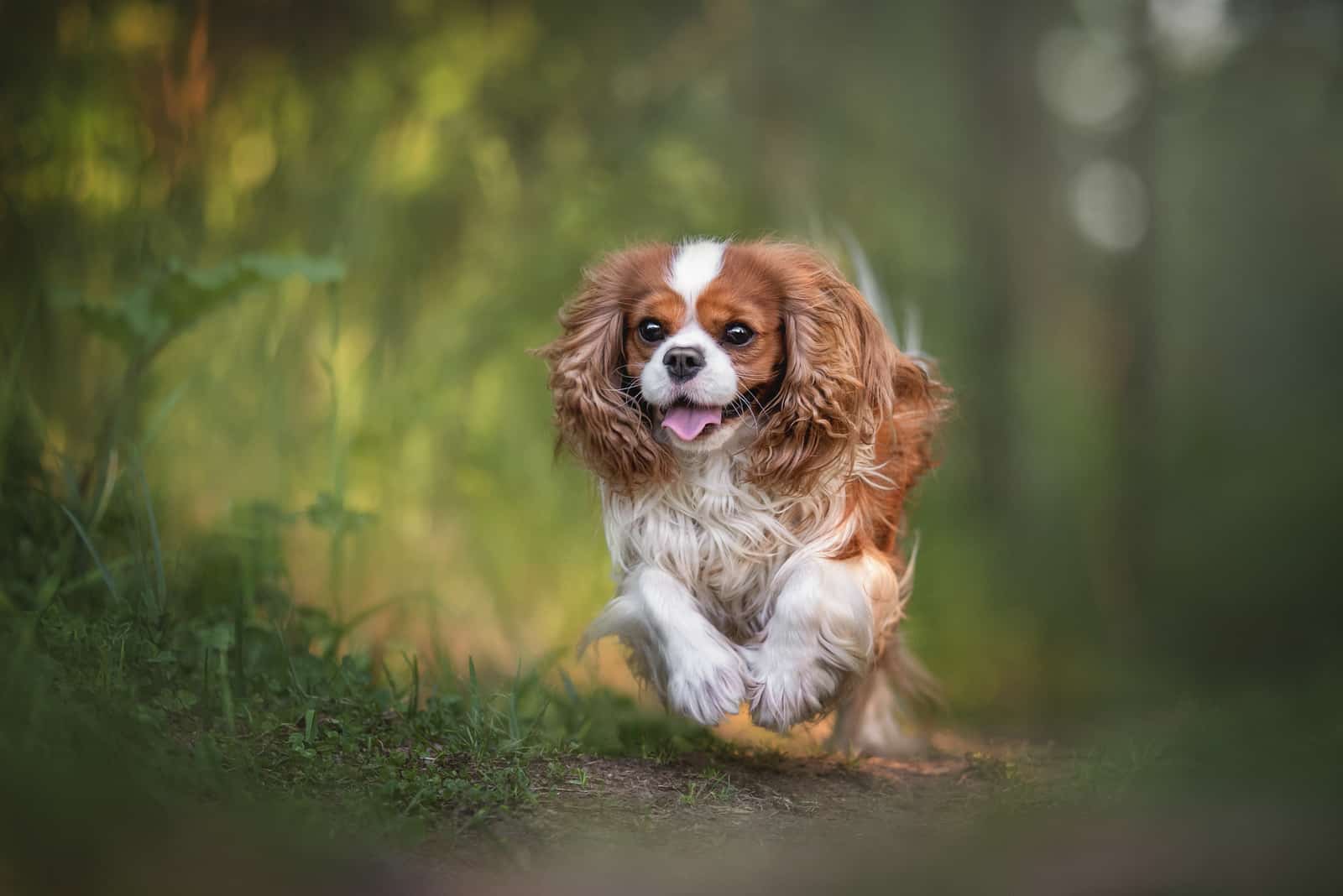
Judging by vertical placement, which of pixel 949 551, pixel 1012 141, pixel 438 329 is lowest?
pixel 949 551

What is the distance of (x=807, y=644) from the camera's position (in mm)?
3365

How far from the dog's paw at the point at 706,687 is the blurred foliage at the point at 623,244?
897mm

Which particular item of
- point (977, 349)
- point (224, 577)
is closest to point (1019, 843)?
point (224, 577)

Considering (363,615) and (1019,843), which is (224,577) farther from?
(1019,843)

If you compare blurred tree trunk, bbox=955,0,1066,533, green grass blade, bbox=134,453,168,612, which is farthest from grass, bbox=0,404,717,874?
blurred tree trunk, bbox=955,0,1066,533

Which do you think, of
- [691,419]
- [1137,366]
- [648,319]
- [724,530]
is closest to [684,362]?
[691,419]

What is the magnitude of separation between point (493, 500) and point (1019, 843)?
167 inches

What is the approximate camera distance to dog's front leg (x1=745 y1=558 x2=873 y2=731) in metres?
3.34

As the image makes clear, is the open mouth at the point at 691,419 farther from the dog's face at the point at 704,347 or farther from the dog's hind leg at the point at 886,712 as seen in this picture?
the dog's hind leg at the point at 886,712

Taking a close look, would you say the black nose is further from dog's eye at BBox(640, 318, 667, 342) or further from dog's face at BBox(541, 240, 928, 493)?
dog's eye at BBox(640, 318, 667, 342)

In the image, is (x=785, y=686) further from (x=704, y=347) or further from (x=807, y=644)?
(x=704, y=347)

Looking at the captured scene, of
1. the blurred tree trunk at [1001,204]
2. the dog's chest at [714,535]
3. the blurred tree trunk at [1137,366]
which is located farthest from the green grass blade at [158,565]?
the blurred tree trunk at [1001,204]

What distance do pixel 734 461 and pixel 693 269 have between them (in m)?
0.59

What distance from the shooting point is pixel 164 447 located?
4.77 m
